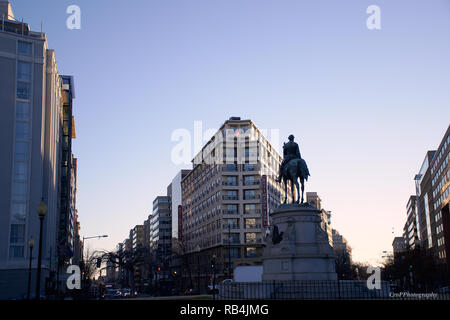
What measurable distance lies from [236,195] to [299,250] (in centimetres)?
7378

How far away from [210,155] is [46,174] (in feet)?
169

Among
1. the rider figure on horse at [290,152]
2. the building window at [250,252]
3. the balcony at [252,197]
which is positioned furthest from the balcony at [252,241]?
the rider figure on horse at [290,152]

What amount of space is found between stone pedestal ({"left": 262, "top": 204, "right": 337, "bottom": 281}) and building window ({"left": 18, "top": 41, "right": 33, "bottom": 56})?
1961 inches

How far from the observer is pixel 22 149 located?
2559 inches

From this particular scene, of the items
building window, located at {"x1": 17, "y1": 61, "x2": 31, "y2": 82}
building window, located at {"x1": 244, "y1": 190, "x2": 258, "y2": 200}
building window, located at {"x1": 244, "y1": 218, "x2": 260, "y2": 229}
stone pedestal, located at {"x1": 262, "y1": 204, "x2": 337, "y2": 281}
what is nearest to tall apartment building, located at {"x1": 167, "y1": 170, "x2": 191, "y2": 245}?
building window, located at {"x1": 244, "y1": 190, "x2": 258, "y2": 200}

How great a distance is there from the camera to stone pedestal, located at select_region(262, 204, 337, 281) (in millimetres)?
31406

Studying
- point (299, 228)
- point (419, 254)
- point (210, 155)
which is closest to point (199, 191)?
point (210, 155)

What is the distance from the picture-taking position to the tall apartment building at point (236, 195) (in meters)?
102

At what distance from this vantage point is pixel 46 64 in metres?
71.6

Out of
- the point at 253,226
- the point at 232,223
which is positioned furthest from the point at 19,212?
the point at 253,226

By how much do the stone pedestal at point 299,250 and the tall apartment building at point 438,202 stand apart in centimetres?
7076

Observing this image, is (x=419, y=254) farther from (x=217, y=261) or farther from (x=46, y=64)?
(x=46, y=64)
